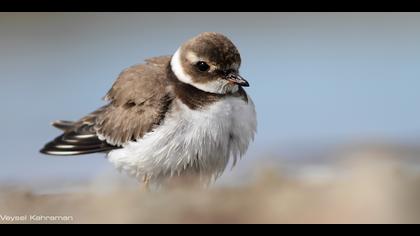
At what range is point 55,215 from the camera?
24.1ft

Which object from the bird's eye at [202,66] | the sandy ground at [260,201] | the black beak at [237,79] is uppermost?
the bird's eye at [202,66]

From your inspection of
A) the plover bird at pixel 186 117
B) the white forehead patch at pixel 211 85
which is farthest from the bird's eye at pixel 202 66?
the white forehead patch at pixel 211 85

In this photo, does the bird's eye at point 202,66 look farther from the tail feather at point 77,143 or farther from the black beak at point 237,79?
the tail feather at point 77,143

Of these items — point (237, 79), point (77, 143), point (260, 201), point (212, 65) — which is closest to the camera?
point (260, 201)

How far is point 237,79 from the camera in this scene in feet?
29.3

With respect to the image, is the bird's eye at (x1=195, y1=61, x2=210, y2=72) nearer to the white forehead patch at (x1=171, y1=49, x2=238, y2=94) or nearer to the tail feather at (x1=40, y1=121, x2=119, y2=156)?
the white forehead patch at (x1=171, y1=49, x2=238, y2=94)

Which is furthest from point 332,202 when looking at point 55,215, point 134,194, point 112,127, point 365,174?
point 112,127

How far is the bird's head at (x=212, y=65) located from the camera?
8961 mm

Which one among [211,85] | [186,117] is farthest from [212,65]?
[186,117]

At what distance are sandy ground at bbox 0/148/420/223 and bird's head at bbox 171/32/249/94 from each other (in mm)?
1217

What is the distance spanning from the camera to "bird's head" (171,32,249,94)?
29.4ft

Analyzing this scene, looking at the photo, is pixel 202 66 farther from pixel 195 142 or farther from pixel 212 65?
pixel 195 142

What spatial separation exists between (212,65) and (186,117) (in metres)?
0.74
